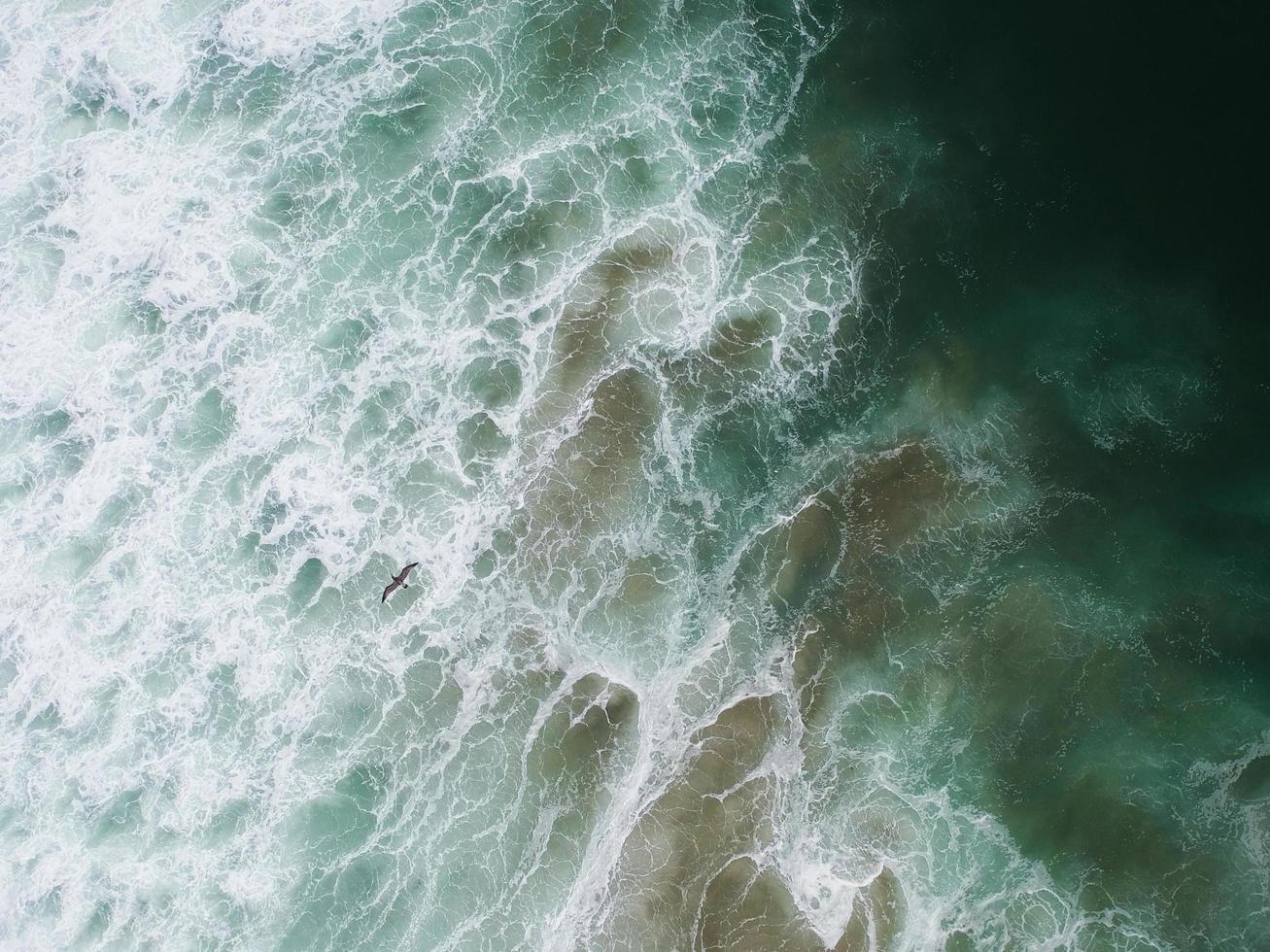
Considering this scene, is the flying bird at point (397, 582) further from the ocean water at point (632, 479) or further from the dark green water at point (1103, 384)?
the dark green water at point (1103, 384)

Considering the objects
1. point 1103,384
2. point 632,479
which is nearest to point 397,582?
point 632,479

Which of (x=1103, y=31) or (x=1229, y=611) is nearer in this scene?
Answer: (x=1229, y=611)

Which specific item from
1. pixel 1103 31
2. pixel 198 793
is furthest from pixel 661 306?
pixel 198 793

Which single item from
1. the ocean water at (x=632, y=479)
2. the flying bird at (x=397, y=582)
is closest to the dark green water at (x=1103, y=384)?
the ocean water at (x=632, y=479)

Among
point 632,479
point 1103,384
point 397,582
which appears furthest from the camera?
point 632,479

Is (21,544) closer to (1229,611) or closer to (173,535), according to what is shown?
(173,535)

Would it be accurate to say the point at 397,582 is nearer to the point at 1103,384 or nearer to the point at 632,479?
the point at 632,479
